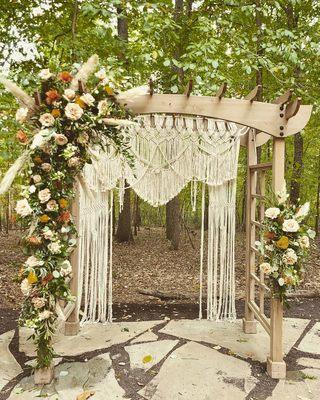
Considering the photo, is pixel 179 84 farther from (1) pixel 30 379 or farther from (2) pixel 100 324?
(1) pixel 30 379

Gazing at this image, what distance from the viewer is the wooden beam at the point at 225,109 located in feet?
9.25

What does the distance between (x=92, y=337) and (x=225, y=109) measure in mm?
2333

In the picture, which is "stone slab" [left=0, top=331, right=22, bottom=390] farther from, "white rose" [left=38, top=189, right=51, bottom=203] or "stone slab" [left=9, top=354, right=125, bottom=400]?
"white rose" [left=38, top=189, right=51, bottom=203]

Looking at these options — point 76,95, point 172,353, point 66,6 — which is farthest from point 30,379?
point 66,6

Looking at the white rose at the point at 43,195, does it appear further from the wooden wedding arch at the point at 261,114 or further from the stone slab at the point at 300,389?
the stone slab at the point at 300,389

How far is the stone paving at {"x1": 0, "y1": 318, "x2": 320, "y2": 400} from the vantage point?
252cm

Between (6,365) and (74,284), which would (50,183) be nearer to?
(74,284)

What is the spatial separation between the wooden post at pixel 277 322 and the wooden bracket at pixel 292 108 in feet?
0.64

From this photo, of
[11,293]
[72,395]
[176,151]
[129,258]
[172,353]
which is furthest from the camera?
[129,258]

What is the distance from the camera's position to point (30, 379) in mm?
2660

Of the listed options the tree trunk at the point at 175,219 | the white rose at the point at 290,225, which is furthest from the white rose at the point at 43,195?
the tree trunk at the point at 175,219

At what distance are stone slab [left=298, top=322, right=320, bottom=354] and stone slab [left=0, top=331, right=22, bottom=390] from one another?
2390mm

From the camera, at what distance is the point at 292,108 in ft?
8.95

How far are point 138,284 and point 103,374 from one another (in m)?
2.60
